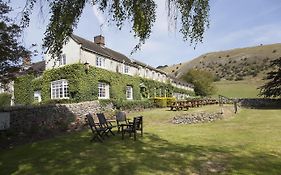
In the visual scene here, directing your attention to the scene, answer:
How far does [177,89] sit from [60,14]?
57869 millimetres

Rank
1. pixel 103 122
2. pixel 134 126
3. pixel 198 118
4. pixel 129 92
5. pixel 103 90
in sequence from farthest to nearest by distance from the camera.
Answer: pixel 129 92, pixel 103 90, pixel 198 118, pixel 103 122, pixel 134 126

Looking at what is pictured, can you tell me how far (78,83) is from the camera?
102 feet

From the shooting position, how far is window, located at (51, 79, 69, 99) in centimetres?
3234

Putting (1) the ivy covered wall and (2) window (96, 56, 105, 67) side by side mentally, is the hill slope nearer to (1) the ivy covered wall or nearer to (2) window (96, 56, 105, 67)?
(1) the ivy covered wall

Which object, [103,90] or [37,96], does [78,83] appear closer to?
[103,90]

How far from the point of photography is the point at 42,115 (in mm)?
19312

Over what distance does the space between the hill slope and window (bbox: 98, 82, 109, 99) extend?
257ft

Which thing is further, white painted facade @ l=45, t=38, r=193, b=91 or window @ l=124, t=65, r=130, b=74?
window @ l=124, t=65, r=130, b=74

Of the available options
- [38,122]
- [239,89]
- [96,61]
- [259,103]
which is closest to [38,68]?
[38,122]

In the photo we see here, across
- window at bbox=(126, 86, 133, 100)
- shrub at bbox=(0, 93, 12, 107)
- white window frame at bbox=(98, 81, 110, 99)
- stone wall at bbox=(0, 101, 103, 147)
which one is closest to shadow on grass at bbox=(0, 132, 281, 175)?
stone wall at bbox=(0, 101, 103, 147)

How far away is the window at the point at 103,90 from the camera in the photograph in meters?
34.6

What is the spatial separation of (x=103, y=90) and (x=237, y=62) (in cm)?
10467

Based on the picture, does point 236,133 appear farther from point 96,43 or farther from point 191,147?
point 96,43

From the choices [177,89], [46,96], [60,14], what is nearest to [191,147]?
[60,14]
